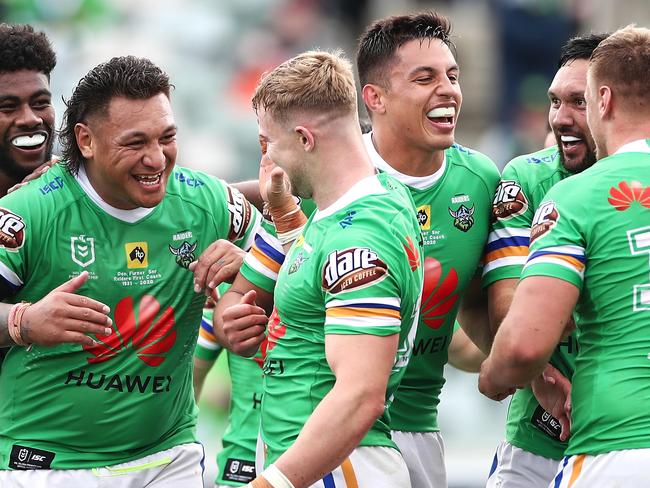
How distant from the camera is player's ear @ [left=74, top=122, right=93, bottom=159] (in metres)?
5.59

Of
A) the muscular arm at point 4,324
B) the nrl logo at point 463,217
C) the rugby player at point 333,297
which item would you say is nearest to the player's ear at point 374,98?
the nrl logo at point 463,217

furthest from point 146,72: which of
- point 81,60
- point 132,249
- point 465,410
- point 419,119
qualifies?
point 81,60

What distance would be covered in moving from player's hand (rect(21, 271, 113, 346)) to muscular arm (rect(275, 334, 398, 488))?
4.05ft

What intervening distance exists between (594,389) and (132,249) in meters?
2.29

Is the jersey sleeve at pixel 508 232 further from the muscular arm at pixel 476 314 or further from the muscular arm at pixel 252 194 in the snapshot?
the muscular arm at pixel 252 194

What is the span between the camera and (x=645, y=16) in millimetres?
16281

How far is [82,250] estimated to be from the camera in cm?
552

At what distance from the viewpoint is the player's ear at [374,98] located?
235 inches

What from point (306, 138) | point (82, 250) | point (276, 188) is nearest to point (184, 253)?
point (82, 250)

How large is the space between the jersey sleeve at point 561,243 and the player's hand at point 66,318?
1807 mm

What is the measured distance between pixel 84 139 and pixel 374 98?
1479 millimetres

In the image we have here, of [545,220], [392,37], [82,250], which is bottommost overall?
[82,250]

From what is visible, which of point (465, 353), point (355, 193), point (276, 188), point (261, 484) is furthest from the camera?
point (465, 353)

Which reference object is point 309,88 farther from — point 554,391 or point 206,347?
point 206,347
